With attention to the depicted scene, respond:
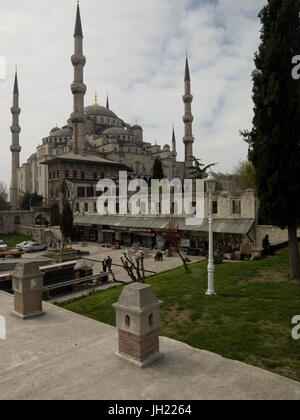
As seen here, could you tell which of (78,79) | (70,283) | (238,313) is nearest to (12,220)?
(78,79)

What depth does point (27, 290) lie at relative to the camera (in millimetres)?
8000

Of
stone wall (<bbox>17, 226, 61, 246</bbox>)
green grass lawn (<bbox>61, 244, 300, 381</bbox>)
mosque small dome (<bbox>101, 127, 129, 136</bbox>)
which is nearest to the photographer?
green grass lawn (<bbox>61, 244, 300, 381</bbox>)

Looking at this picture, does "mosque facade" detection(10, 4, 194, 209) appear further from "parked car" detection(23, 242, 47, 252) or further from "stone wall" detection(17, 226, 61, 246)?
"parked car" detection(23, 242, 47, 252)

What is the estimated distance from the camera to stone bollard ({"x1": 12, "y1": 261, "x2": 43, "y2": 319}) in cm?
796

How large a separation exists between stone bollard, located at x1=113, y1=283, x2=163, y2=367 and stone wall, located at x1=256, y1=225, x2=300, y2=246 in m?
17.9

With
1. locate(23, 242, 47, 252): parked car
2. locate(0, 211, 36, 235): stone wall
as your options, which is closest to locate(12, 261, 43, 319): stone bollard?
locate(23, 242, 47, 252): parked car

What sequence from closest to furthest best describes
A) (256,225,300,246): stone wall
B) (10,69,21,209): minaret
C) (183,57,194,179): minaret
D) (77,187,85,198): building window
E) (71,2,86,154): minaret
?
(256,225,300,246): stone wall, (77,187,85,198): building window, (71,2,86,154): minaret, (183,57,194,179): minaret, (10,69,21,209): minaret

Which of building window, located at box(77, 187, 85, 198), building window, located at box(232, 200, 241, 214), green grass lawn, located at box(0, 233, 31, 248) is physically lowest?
green grass lawn, located at box(0, 233, 31, 248)

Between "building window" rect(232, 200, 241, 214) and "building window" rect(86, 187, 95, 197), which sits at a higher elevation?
"building window" rect(86, 187, 95, 197)

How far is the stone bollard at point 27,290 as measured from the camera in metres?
7.96

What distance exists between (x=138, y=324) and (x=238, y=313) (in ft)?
15.2

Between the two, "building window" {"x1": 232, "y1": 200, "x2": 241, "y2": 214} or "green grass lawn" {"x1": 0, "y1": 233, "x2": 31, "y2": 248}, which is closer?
"building window" {"x1": 232, "y1": 200, "x2": 241, "y2": 214}

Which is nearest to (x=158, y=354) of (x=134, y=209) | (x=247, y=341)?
(x=247, y=341)

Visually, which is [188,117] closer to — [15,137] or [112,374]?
[15,137]
